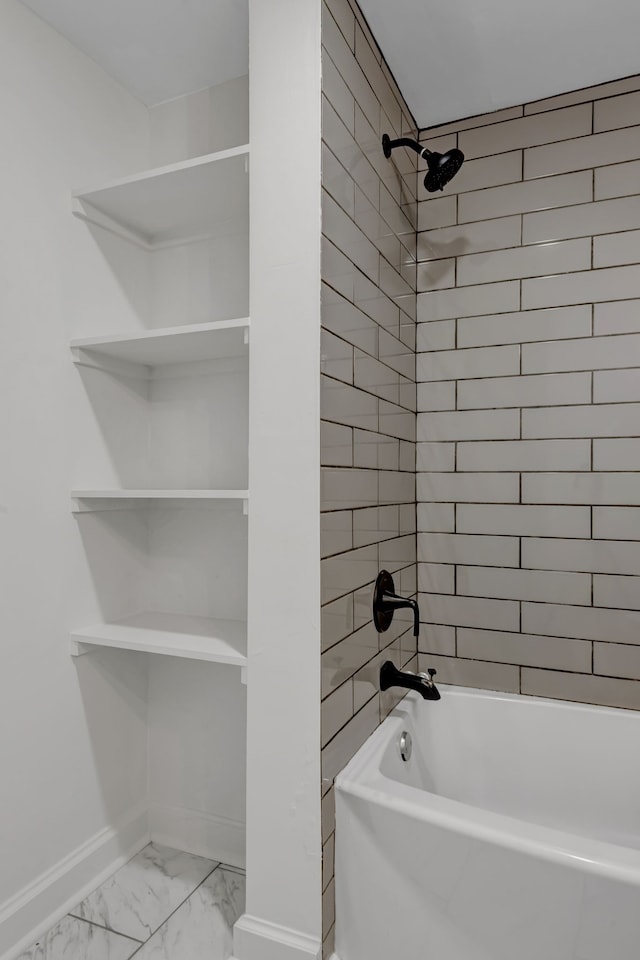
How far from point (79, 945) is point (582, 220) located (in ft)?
8.04

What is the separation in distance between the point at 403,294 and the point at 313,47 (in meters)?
0.76

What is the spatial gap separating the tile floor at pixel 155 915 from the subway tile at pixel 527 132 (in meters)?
2.41

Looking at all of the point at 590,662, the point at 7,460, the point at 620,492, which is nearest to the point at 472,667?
the point at 590,662

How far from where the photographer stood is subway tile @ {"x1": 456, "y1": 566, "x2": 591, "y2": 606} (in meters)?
1.83

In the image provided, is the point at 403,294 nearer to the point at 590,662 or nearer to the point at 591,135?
the point at 591,135

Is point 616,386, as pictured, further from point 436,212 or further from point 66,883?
point 66,883

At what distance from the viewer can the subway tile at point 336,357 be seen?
4.38ft

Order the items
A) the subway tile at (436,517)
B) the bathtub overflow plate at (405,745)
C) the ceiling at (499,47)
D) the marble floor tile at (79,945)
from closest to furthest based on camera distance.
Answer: the marble floor tile at (79,945), the ceiling at (499,47), the bathtub overflow plate at (405,745), the subway tile at (436,517)

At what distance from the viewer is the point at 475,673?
76.9 inches

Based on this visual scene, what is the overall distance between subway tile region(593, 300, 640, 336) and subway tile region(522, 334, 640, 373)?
0.02 m

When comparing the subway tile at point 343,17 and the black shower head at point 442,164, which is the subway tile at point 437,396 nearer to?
the black shower head at point 442,164

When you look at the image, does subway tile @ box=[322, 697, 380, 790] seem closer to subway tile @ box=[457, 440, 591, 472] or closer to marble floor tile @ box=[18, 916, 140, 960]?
marble floor tile @ box=[18, 916, 140, 960]

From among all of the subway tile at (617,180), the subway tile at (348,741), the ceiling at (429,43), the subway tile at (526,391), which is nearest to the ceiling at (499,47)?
the ceiling at (429,43)

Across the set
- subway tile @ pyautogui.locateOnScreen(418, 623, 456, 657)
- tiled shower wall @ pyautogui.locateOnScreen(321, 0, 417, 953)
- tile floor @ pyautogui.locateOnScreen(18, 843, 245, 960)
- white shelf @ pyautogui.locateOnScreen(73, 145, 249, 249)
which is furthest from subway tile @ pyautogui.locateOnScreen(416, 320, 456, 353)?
tile floor @ pyautogui.locateOnScreen(18, 843, 245, 960)
